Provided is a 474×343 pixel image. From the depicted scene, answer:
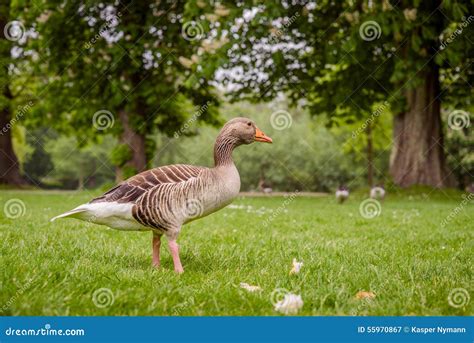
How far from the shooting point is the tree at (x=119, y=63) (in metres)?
17.0

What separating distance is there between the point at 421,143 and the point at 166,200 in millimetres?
14964

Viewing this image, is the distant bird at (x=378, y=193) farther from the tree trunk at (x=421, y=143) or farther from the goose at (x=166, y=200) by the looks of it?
the goose at (x=166, y=200)

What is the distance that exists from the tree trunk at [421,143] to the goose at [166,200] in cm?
1423

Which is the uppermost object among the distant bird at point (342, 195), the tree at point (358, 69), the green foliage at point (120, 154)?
the tree at point (358, 69)

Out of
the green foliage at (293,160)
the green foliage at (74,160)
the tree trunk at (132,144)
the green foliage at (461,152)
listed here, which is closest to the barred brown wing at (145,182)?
the tree trunk at (132,144)

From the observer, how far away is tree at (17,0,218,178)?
17.0 m

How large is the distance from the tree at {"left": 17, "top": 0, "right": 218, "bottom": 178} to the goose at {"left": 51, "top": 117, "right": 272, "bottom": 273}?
1261 centimetres

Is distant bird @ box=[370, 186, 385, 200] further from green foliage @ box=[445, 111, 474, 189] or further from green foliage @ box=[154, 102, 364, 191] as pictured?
green foliage @ box=[154, 102, 364, 191]

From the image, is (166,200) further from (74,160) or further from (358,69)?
(74,160)

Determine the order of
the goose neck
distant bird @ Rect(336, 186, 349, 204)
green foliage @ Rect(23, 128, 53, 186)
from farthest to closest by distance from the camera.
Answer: green foliage @ Rect(23, 128, 53, 186)
distant bird @ Rect(336, 186, 349, 204)
the goose neck

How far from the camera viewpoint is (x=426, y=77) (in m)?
17.4

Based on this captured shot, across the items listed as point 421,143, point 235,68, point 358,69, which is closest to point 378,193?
point 421,143

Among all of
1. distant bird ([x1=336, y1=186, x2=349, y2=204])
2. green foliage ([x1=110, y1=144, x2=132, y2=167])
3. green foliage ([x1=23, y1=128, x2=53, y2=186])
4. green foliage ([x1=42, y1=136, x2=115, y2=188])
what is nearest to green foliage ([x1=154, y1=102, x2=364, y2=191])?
green foliage ([x1=42, y1=136, x2=115, y2=188])

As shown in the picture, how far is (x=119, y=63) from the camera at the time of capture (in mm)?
17141
